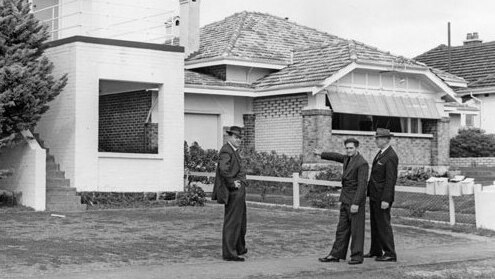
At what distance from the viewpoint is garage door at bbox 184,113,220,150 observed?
89.3 feet

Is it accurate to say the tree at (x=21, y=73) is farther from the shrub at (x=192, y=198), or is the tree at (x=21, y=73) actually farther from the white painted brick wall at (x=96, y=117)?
the shrub at (x=192, y=198)

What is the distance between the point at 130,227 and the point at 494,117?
1008 inches

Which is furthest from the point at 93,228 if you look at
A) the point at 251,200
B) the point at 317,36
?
the point at 317,36

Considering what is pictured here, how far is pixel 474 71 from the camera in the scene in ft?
134

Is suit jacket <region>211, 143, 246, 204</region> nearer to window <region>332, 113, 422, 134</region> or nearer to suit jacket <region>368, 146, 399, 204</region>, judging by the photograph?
suit jacket <region>368, 146, 399, 204</region>

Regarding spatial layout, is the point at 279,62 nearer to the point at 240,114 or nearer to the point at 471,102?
the point at 240,114

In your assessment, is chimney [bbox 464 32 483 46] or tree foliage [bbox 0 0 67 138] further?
chimney [bbox 464 32 483 46]

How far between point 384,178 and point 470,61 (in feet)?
101

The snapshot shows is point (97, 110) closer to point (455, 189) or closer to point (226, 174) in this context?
point (455, 189)

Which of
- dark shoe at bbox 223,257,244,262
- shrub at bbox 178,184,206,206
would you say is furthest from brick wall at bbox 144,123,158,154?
dark shoe at bbox 223,257,244,262

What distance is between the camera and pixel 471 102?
125 ft

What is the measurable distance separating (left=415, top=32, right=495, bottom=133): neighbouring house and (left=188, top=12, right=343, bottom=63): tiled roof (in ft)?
25.7

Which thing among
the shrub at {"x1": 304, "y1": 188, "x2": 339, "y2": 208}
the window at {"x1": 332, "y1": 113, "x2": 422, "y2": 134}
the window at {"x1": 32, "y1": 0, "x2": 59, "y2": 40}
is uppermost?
the window at {"x1": 32, "y1": 0, "x2": 59, "y2": 40}

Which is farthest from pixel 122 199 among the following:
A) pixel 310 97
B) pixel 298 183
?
pixel 310 97
